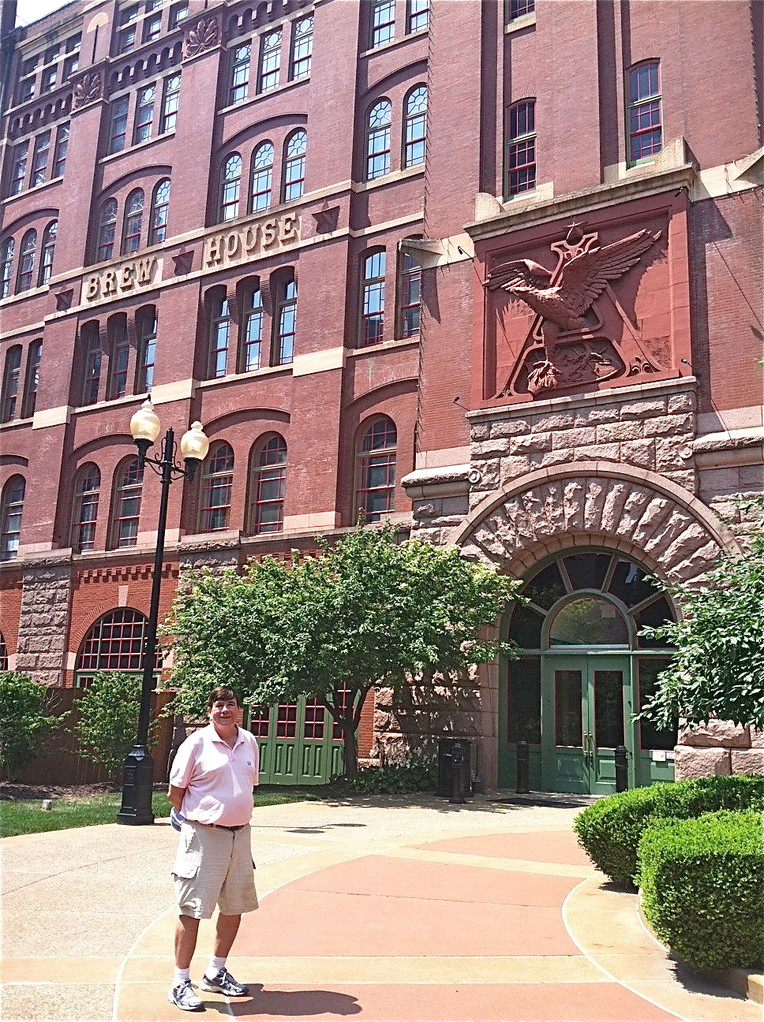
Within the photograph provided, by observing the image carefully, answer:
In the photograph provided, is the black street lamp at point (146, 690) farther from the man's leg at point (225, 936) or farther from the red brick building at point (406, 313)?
the man's leg at point (225, 936)

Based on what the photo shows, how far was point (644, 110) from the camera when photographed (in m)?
20.1

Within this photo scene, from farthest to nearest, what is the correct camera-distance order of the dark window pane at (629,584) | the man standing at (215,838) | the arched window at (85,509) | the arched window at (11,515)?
the arched window at (11,515) → the arched window at (85,509) → the dark window pane at (629,584) → the man standing at (215,838)

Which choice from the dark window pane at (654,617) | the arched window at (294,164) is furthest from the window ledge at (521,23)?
the dark window pane at (654,617)

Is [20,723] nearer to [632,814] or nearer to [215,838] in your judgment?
[632,814]

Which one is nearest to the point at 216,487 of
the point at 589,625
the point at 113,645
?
the point at 113,645

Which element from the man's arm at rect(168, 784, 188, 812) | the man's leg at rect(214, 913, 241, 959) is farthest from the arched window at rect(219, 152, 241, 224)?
the man's leg at rect(214, 913, 241, 959)

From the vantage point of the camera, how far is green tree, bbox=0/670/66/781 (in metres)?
20.0

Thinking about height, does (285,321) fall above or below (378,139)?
below

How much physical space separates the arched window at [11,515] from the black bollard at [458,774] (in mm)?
19205

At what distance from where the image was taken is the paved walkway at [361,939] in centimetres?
548

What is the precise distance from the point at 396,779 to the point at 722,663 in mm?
10285

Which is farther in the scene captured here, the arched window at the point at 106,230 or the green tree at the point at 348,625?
the arched window at the point at 106,230

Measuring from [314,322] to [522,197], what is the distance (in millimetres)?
6699

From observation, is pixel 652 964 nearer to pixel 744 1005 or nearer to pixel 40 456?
pixel 744 1005
